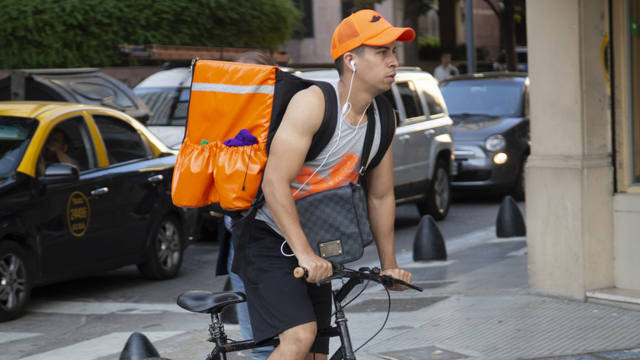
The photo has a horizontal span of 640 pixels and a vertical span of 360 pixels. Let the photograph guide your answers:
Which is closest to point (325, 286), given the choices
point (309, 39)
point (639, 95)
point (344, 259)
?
point (344, 259)

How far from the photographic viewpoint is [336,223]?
3.67 meters

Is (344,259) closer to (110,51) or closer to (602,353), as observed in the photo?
(602,353)

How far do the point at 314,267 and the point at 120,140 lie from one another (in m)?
6.17

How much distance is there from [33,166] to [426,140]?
629cm

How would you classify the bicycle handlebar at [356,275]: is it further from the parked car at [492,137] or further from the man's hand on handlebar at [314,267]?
the parked car at [492,137]

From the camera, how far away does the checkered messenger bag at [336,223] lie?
12.0 feet

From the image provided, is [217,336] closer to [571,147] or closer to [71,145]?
[571,147]

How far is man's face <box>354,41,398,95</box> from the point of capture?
12.3 feet

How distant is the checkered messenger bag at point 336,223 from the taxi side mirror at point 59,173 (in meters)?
4.72

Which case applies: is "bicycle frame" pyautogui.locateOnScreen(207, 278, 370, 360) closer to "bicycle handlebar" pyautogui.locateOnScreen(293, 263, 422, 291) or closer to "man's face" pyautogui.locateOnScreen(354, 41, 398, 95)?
"bicycle handlebar" pyautogui.locateOnScreen(293, 263, 422, 291)

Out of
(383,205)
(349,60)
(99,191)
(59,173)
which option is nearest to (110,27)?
(99,191)

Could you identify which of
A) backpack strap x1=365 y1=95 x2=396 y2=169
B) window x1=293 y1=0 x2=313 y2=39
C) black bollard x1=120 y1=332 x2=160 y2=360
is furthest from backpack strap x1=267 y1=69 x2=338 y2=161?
window x1=293 y1=0 x2=313 y2=39

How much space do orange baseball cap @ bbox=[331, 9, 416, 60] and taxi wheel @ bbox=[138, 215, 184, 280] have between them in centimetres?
590

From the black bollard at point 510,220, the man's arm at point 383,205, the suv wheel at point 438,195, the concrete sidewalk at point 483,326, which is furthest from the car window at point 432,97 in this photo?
the man's arm at point 383,205
